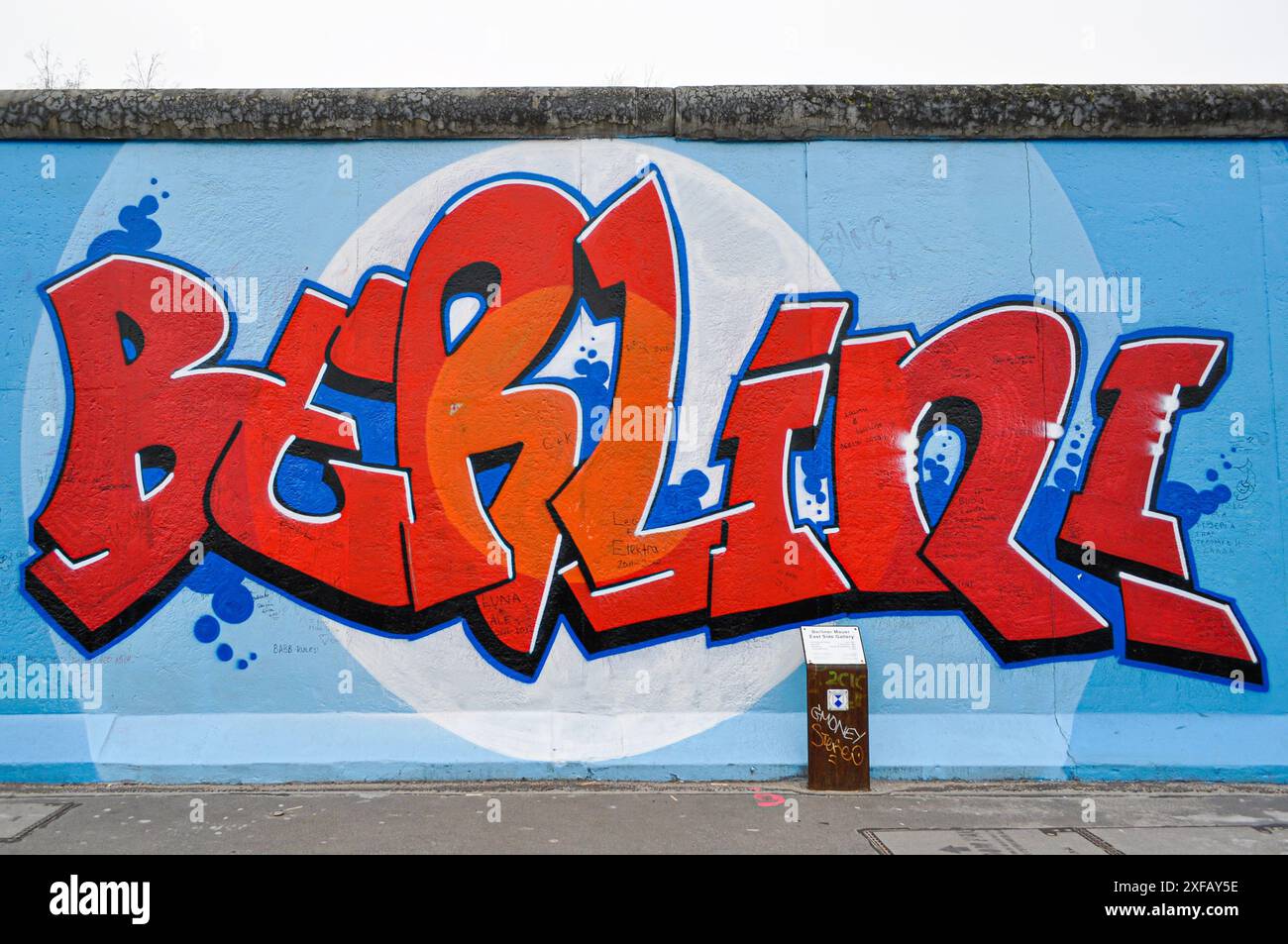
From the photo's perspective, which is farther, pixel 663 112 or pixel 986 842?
pixel 663 112

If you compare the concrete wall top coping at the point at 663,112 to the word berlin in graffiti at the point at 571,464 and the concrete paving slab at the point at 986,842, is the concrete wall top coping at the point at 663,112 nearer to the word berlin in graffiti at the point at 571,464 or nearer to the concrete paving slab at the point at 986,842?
the word berlin in graffiti at the point at 571,464

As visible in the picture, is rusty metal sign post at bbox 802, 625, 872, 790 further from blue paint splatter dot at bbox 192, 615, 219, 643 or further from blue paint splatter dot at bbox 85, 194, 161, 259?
blue paint splatter dot at bbox 85, 194, 161, 259

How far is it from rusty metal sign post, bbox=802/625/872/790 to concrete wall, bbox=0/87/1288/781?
1.09 ft

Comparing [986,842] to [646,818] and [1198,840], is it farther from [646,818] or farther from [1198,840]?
[646,818]

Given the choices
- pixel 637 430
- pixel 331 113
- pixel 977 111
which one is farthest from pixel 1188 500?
pixel 331 113

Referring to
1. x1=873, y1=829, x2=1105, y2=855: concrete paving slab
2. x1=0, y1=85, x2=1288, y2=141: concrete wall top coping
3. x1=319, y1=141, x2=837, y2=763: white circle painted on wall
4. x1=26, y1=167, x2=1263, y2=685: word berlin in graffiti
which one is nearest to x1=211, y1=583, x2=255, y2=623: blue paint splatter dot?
x1=26, y1=167, x2=1263, y2=685: word berlin in graffiti

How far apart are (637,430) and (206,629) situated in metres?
3.53

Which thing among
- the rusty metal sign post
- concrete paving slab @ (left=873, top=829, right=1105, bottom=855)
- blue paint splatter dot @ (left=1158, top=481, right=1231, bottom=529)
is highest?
blue paint splatter dot @ (left=1158, top=481, right=1231, bottom=529)

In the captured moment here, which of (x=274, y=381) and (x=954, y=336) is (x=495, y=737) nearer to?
(x=274, y=381)

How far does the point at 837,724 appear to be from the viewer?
6.93 metres

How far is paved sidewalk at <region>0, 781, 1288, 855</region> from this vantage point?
226 inches

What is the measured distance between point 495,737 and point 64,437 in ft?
13.0

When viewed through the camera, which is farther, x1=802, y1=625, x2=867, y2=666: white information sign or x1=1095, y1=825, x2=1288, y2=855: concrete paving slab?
x1=802, y1=625, x2=867, y2=666: white information sign

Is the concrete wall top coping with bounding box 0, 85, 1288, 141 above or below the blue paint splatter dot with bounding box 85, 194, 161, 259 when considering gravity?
above
